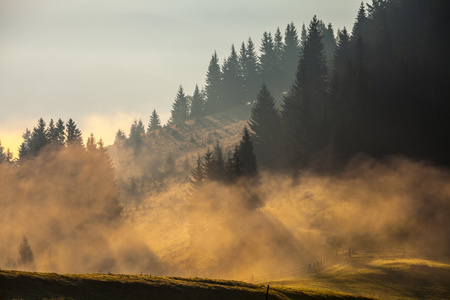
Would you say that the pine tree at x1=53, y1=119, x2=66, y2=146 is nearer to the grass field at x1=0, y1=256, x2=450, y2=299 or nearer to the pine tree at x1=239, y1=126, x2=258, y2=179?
the pine tree at x1=239, y1=126, x2=258, y2=179

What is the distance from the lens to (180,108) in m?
183

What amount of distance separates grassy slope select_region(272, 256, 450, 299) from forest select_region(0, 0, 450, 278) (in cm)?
870

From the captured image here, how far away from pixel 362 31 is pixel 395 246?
84411mm

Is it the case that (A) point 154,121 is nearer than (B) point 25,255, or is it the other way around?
(B) point 25,255

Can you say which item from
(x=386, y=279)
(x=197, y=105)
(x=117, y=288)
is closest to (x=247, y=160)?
(x=386, y=279)

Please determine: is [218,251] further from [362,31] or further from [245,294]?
[362,31]

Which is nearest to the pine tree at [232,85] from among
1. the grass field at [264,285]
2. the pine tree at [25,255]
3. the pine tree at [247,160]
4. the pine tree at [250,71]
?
the pine tree at [250,71]

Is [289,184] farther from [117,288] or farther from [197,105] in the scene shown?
[197,105]

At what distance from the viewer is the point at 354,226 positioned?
70.8m

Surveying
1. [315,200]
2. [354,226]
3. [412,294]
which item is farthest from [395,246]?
[315,200]

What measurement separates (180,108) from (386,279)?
463 feet

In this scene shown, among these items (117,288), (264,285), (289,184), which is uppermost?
(289,184)

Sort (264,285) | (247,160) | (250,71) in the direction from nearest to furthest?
(264,285) → (247,160) → (250,71)

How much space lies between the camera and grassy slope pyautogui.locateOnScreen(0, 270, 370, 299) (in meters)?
26.9
